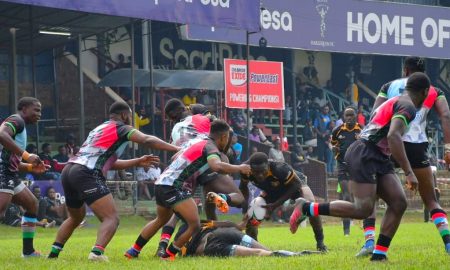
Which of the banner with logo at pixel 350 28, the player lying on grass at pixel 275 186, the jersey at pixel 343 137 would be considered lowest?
the player lying on grass at pixel 275 186

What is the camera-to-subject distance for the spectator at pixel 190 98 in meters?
33.1

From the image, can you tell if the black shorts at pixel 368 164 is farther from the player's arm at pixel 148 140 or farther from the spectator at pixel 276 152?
the spectator at pixel 276 152

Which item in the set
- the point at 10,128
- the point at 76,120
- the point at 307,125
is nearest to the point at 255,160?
the point at 10,128

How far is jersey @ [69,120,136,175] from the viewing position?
13125 millimetres

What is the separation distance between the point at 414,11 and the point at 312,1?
502 cm

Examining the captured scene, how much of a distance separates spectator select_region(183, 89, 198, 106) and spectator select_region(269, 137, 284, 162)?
2993mm

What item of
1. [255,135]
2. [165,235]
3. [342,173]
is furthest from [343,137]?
[255,135]

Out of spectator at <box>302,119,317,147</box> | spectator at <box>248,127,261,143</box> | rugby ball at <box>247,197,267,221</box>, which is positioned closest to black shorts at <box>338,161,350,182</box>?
rugby ball at <box>247,197,267,221</box>

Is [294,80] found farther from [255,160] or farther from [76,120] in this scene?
[255,160]

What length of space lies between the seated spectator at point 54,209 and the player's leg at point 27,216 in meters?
10.8

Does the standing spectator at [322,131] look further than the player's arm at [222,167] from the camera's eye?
Yes

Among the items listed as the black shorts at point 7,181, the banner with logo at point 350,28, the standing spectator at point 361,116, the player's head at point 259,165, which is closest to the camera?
the black shorts at point 7,181

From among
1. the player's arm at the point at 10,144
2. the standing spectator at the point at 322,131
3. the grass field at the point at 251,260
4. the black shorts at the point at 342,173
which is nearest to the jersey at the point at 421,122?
the grass field at the point at 251,260

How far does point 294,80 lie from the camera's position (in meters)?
38.1
